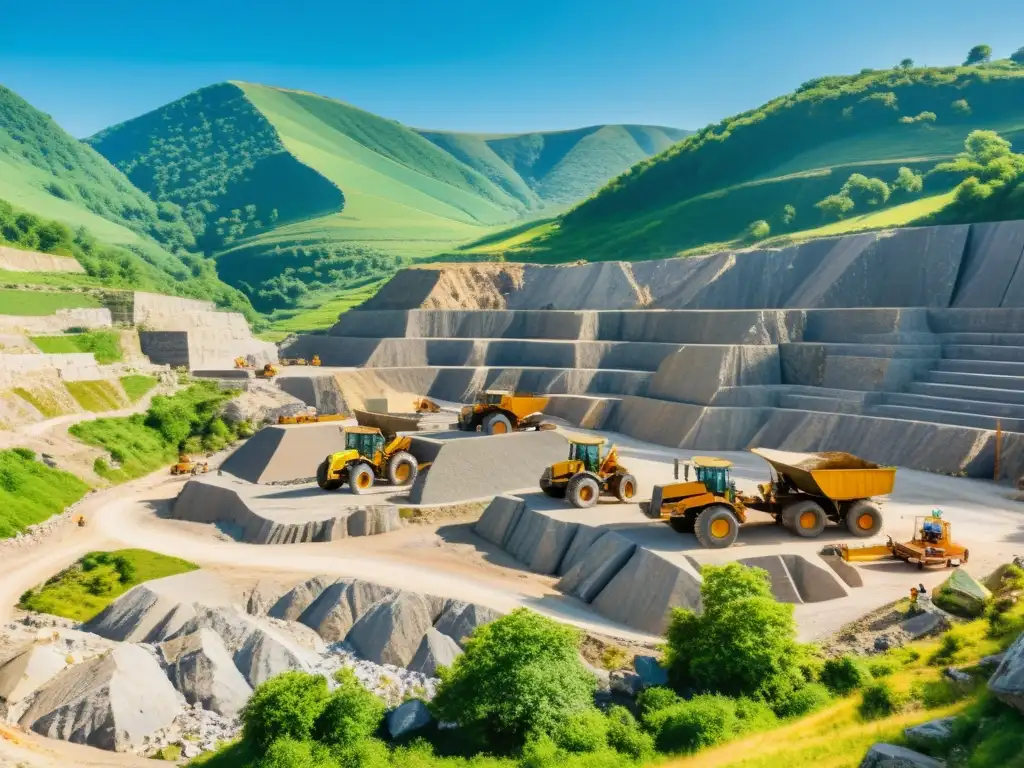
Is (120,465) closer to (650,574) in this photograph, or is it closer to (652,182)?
(650,574)

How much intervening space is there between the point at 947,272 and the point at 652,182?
69958 millimetres

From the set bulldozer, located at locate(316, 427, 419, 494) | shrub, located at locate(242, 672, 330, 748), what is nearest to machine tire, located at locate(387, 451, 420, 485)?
bulldozer, located at locate(316, 427, 419, 494)

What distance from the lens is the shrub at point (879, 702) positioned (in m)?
15.2

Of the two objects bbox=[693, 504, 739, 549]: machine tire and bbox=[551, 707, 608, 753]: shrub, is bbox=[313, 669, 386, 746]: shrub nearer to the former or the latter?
bbox=[551, 707, 608, 753]: shrub

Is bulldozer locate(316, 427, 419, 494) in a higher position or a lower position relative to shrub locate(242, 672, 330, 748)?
lower

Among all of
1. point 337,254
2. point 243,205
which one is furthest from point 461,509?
point 243,205

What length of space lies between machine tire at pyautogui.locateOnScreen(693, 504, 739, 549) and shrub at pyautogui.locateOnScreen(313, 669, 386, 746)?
1123cm

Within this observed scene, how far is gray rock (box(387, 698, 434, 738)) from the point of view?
671 inches

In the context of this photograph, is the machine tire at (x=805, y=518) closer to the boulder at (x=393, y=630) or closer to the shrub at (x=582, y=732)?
the boulder at (x=393, y=630)

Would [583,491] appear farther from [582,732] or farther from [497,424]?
[582,732]

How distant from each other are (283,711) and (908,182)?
276ft

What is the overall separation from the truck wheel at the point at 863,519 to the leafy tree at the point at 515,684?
38.9 ft

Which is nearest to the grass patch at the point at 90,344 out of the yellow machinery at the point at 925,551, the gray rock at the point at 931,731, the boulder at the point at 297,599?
the boulder at the point at 297,599

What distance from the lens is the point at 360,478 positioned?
34406 mm
